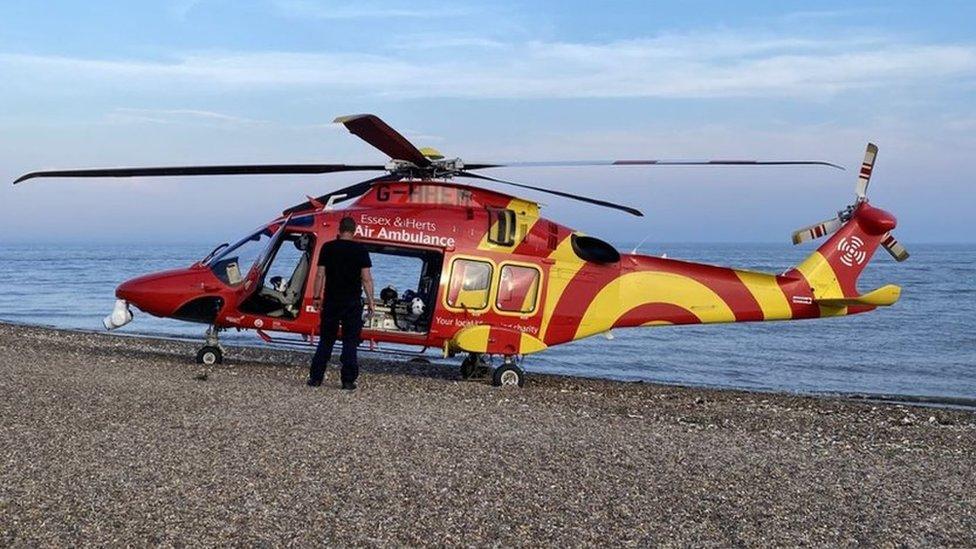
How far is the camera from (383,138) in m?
11.3

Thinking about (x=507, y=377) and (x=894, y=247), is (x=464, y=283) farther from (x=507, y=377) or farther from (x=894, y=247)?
(x=894, y=247)

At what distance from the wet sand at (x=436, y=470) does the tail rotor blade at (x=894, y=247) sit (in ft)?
10.7

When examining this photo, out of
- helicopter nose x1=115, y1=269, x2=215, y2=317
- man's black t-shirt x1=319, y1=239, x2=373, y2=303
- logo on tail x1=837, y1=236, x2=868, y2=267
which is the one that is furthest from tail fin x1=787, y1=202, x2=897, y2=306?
helicopter nose x1=115, y1=269, x2=215, y2=317

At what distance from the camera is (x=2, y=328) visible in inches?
851

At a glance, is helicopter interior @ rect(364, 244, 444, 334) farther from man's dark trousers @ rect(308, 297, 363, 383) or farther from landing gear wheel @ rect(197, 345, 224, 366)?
landing gear wheel @ rect(197, 345, 224, 366)

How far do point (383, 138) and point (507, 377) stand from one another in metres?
3.70

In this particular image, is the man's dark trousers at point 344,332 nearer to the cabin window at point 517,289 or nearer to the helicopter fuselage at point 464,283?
the helicopter fuselage at point 464,283

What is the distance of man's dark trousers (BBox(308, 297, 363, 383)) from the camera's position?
37.9 feet

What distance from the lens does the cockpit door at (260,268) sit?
524 inches

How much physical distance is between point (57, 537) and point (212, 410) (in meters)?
3.77

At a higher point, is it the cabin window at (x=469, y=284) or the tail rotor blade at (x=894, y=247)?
the tail rotor blade at (x=894, y=247)

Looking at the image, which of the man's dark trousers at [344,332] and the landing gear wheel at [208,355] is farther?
the landing gear wheel at [208,355]

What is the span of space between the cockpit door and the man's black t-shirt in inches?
74.7

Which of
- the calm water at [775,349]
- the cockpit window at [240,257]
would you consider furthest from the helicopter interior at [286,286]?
the calm water at [775,349]
